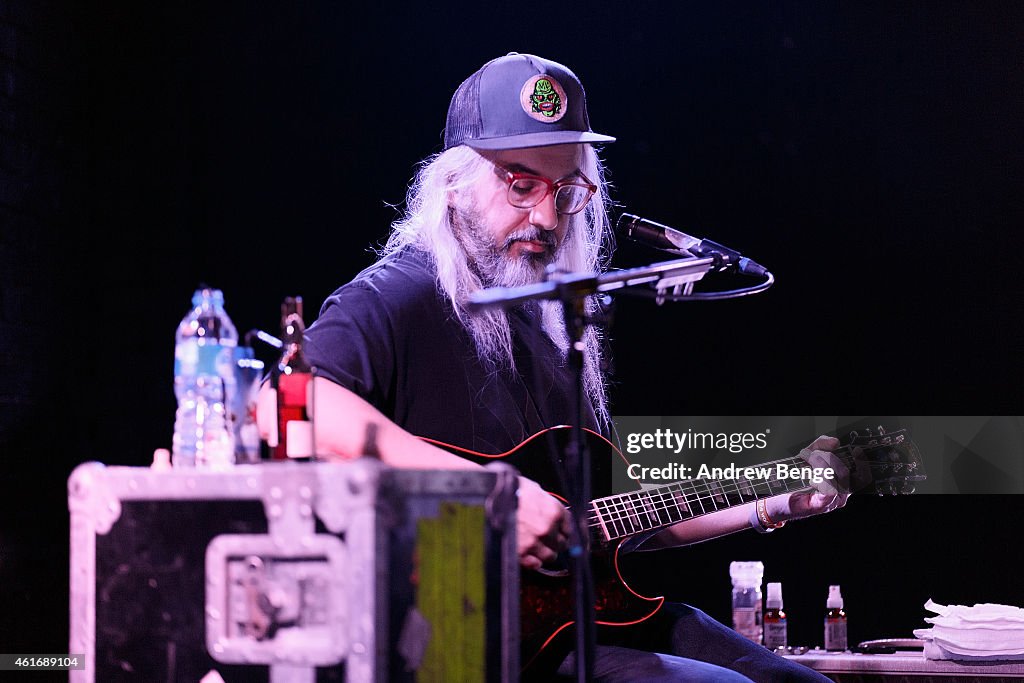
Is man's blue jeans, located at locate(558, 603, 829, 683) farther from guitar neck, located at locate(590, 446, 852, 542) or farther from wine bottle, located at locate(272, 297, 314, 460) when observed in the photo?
wine bottle, located at locate(272, 297, 314, 460)

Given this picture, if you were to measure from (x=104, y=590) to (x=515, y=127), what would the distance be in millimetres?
1370

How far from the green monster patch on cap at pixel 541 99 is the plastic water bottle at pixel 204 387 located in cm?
91

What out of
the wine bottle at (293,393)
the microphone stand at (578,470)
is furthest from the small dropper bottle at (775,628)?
the wine bottle at (293,393)

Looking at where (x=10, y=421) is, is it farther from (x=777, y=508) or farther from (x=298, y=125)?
(x=777, y=508)

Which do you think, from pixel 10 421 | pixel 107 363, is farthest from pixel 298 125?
pixel 10 421

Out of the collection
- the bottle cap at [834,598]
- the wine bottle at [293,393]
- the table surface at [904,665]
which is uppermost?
the wine bottle at [293,393]

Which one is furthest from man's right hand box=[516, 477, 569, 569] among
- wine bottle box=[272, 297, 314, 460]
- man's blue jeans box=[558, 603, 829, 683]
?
wine bottle box=[272, 297, 314, 460]

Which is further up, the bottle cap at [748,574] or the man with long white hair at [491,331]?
the man with long white hair at [491,331]

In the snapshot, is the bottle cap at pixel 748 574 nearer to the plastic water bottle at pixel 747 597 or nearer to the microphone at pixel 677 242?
the plastic water bottle at pixel 747 597

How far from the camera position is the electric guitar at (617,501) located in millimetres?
2195

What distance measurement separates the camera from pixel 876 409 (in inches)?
158

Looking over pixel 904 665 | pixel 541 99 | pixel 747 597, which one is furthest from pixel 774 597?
pixel 541 99

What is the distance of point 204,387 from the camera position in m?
1.95

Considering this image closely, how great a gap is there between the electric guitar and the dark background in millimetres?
1377
